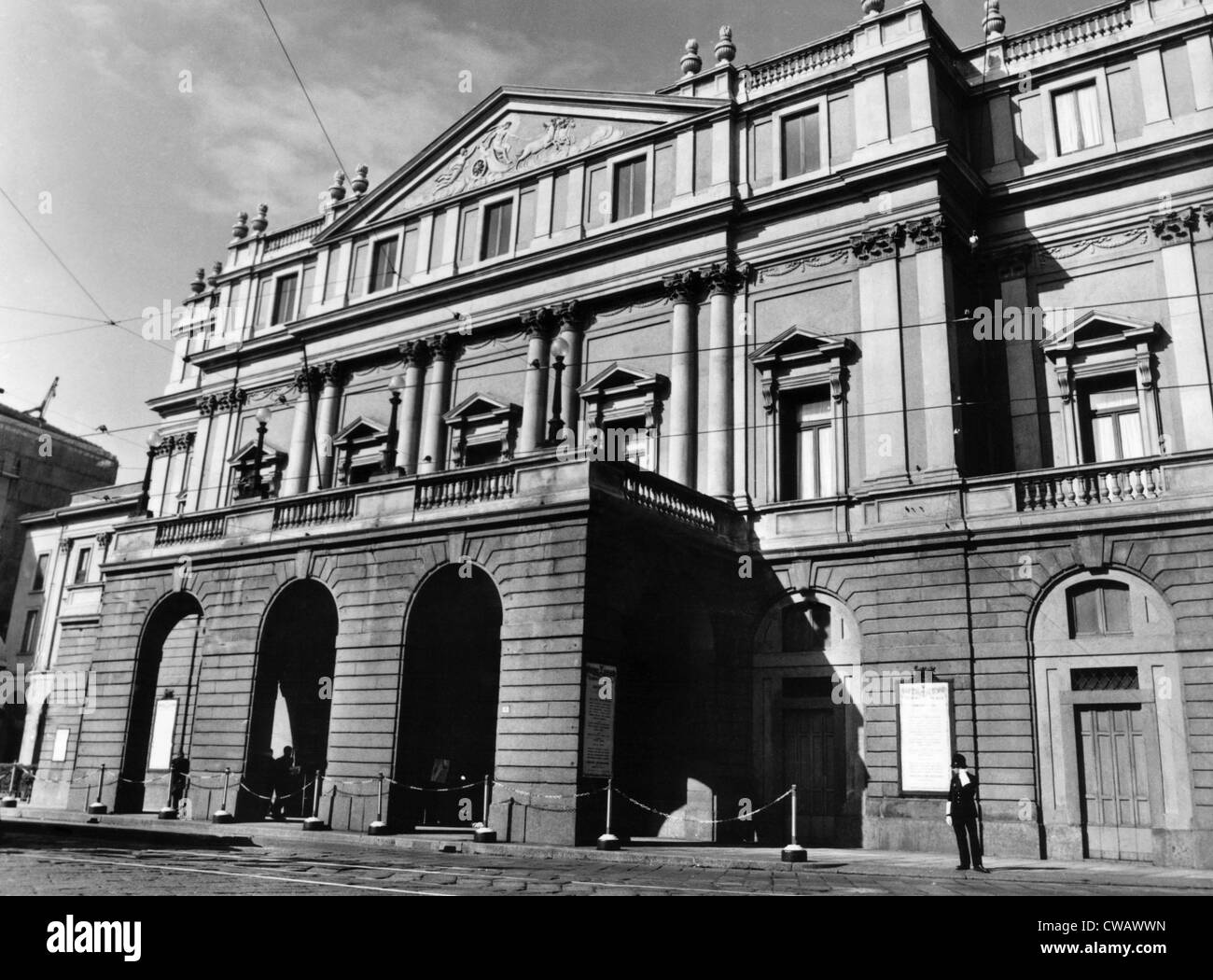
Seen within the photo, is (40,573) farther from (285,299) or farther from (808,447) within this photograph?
(808,447)

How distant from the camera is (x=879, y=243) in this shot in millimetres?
25922

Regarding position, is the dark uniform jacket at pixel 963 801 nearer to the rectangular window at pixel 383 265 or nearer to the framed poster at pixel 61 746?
the framed poster at pixel 61 746

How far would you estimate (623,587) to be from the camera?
854 inches

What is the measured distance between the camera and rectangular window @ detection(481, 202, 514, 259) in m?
33.6

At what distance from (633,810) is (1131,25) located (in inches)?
879

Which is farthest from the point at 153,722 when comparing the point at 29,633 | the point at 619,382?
the point at 29,633

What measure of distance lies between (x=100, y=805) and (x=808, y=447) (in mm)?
19582

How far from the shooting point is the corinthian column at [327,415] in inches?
1380

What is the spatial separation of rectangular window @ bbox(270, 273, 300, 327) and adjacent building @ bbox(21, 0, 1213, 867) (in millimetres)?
8423

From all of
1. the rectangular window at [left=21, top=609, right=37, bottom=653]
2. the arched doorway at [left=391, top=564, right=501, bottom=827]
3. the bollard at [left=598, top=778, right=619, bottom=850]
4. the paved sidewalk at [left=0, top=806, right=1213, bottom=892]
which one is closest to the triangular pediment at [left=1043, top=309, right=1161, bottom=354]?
the paved sidewalk at [left=0, top=806, right=1213, bottom=892]

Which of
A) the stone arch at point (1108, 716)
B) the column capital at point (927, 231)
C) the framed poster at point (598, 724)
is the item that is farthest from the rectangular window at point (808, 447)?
the framed poster at point (598, 724)

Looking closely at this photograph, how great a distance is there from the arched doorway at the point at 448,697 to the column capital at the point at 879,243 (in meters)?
12.3
